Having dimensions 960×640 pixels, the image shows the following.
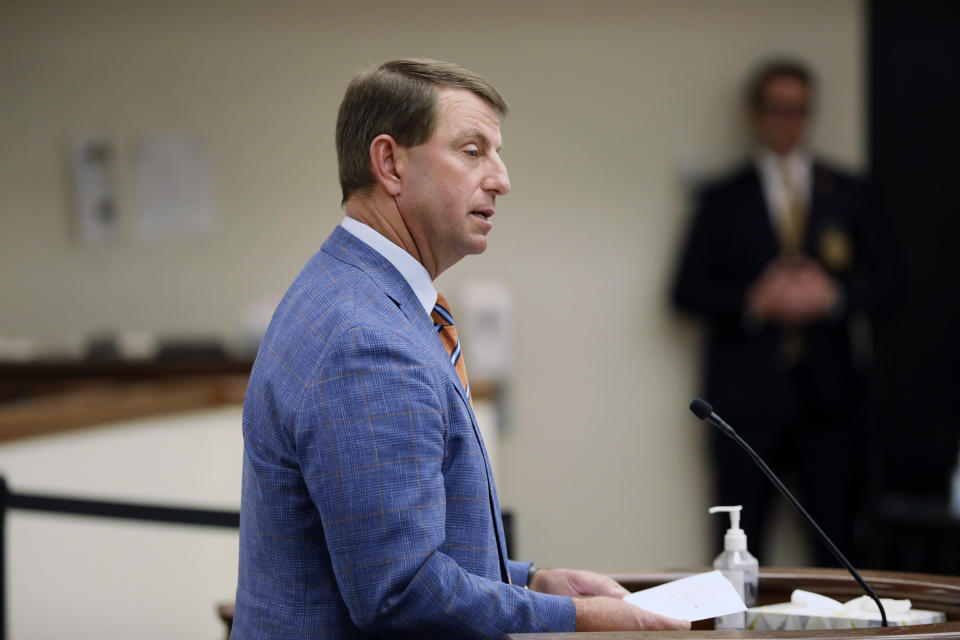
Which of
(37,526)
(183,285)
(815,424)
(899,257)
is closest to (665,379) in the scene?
(815,424)

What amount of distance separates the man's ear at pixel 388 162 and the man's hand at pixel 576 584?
0.54 m

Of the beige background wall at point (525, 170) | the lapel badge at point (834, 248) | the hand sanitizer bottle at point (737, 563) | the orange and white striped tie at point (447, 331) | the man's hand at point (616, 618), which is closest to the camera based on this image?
the man's hand at point (616, 618)

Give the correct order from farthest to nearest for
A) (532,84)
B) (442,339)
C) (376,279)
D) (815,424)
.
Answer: (532,84) < (815,424) < (442,339) < (376,279)

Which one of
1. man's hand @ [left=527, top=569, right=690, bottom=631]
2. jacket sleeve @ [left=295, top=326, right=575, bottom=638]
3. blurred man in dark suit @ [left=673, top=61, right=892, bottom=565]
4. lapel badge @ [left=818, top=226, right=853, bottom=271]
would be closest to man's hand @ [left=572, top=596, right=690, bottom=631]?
man's hand @ [left=527, top=569, right=690, bottom=631]

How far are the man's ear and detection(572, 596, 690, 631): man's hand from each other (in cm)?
52

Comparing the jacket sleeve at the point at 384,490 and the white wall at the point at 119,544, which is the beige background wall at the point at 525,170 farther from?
the jacket sleeve at the point at 384,490

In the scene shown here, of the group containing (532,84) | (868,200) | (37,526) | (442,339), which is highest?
(532,84)

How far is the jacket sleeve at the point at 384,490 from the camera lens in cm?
130

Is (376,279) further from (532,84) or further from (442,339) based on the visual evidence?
(532,84)

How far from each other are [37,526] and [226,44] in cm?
231

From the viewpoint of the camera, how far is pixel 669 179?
4801mm

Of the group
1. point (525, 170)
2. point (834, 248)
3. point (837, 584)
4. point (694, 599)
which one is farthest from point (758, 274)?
point (694, 599)

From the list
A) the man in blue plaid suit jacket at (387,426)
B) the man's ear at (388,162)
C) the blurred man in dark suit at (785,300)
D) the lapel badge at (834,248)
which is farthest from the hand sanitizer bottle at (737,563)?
the lapel badge at (834,248)

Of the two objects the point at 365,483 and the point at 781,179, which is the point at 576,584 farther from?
the point at 781,179
